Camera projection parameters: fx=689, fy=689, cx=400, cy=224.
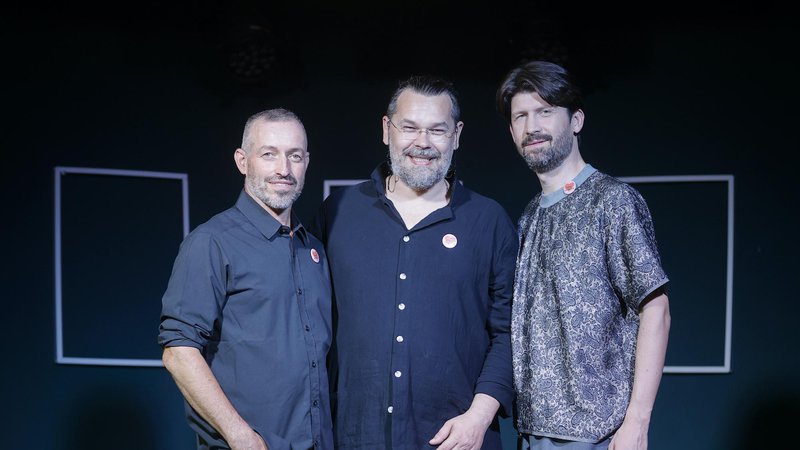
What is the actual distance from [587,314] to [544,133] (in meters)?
0.61

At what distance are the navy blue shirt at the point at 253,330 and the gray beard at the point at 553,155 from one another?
0.87m

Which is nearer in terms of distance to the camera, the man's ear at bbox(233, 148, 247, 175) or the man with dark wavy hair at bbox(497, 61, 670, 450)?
the man with dark wavy hair at bbox(497, 61, 670, 450)

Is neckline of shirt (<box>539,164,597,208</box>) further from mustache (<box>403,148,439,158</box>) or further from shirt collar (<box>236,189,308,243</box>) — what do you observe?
shirt collar (<box>236,189,308,243</box>)

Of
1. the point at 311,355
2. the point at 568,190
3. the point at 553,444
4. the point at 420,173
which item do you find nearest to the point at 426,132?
the point at 420,173

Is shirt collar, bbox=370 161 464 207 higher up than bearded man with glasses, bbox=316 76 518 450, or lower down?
higher up

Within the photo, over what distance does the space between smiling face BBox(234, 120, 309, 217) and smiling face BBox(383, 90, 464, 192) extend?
0.36m

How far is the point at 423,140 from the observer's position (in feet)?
7.55

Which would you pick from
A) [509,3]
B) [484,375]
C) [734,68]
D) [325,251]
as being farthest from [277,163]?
[734,68]

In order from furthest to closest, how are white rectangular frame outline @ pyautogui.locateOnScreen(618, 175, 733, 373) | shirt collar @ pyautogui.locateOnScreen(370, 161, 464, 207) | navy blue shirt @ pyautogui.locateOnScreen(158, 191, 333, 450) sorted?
white rectangular frame outline @ pyautogui.locateOnScreen(618, 175, 733, 373)
shirt collar @ pyautogui.locateOnScreen(370, 161, 464, 207)
navy blue shirt @ pyautogui.locateOnScreen(158, 191, 333, 450)

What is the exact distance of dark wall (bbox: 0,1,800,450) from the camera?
3555 mm

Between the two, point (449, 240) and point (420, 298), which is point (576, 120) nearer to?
point (449, 240)

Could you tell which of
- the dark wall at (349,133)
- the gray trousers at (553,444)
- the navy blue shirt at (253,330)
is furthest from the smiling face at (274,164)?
the dark wall at (349,133)

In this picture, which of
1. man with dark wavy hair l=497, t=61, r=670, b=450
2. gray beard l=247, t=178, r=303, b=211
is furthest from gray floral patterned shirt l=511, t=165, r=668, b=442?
gray beard l=247, t=178, r=303, b=211

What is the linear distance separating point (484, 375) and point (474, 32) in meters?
2.16
